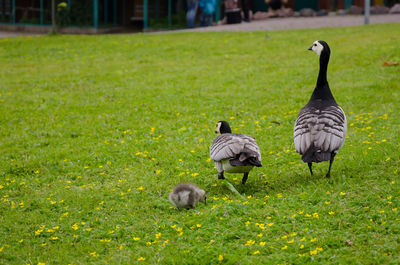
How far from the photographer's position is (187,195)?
723 centimetres

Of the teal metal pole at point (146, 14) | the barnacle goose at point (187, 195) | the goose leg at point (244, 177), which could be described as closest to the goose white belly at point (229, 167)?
the goose leg at point (244, 177)

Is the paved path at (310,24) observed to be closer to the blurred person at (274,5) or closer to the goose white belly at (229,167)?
the blurred person at (274,5)

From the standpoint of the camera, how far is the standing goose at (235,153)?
7.09 meters

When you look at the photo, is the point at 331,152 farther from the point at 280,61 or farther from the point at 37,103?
the point at 280,61

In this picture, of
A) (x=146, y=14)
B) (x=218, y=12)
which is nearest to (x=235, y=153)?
(x=146, y=14)

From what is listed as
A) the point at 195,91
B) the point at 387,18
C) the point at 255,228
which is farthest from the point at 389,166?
the point at 387,18

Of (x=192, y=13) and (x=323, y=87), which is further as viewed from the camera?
(x=192, y=13)

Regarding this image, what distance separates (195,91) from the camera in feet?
50.2

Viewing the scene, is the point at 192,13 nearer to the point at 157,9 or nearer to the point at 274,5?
the point at 157,9

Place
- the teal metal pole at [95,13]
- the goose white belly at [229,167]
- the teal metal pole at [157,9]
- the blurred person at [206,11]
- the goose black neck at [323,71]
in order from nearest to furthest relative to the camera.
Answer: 1. the goose white belly at [229,167]
2. the goose black neck at [323,71]
3. the blurred person at [206,11]
4. the teal metal pole at [95,13]
5. the teal metal pole at [157,9]

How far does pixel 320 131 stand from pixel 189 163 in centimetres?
313

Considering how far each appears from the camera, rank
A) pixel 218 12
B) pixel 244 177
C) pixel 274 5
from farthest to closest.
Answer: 1. pixel 274 5
2. pixel 218 12
3. pixel 244 177

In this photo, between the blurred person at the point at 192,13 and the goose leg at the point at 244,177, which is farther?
the blurred person at the point at 192,13

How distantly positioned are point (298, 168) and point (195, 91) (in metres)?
7.07
